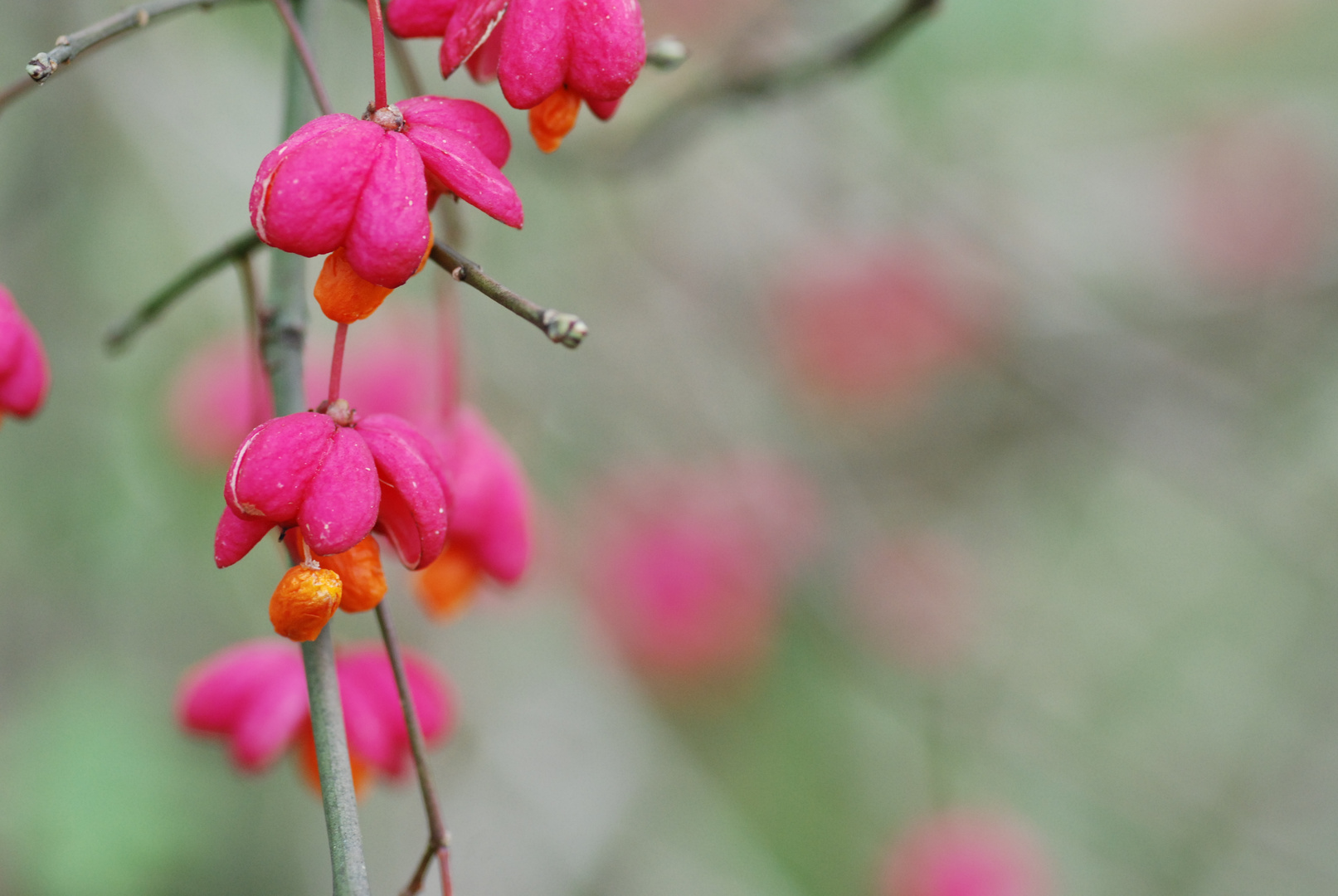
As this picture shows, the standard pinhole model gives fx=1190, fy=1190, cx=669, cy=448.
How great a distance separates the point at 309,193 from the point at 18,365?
26cm

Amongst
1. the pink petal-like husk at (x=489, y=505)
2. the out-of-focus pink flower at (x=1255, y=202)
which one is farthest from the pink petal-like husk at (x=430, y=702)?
the out-of-focus pink flower at (x=1255, y=202)

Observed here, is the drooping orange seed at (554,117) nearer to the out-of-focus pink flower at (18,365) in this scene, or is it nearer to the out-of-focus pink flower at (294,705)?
the out-of-focus pink flower at (18,365)

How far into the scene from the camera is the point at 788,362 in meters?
3.25

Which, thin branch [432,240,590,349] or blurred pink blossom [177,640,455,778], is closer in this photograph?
thin branch [432,240,590,349]

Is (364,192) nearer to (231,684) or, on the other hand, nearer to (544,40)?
(544,40)

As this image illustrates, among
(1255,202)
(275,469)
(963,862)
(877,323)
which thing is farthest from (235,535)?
(1255,202)

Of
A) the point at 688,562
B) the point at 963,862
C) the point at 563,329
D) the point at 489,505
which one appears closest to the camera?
the point at 563,329

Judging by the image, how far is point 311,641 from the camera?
54cm

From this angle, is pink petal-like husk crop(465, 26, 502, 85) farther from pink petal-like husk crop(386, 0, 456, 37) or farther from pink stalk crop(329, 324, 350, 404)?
pink stalk crop(329, 324, 350, 404)

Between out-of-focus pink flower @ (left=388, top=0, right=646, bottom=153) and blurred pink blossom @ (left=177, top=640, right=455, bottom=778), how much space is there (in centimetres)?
46

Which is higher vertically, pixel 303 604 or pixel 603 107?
pixel 603 107

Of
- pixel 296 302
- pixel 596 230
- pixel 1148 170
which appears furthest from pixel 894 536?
pixel 296 302

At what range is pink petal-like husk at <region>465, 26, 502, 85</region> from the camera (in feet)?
2.02

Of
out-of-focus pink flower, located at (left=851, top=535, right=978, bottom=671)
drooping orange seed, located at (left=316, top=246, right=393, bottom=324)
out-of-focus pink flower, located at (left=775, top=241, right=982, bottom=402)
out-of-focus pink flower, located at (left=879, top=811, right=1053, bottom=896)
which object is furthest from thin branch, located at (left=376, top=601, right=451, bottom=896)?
out-of-focus pink flower, located at (left=775, top=241, right=982, bottom=402)
